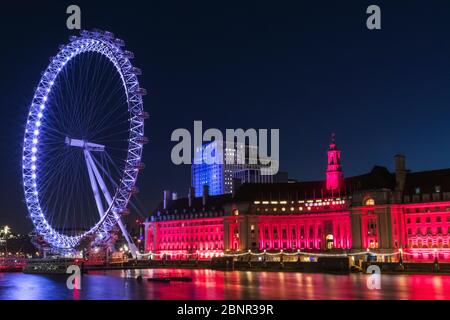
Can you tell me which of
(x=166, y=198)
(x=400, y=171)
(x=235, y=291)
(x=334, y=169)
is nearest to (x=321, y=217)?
(x=334, y=169)

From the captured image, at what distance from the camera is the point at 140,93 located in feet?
265

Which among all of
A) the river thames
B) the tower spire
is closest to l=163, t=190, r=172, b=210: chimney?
the tower spire

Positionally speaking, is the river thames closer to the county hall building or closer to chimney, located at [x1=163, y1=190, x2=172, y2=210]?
the county hall building

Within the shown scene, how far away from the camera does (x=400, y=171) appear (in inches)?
4973

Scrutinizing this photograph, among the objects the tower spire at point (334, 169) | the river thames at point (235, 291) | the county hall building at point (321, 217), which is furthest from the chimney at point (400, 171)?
the river thames at point (235, 291)

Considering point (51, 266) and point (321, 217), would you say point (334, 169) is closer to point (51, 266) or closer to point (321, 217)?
point (321, 217)

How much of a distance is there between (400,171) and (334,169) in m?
19.1

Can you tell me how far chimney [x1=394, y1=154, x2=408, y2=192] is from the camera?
4931 inches

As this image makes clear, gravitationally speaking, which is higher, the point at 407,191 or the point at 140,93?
the point at 140,93

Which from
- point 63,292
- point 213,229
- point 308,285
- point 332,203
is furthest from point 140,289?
point 213,229

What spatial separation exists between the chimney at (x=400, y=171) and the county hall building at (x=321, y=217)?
7.9 inches

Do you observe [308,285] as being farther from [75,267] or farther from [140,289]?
[75,267]
